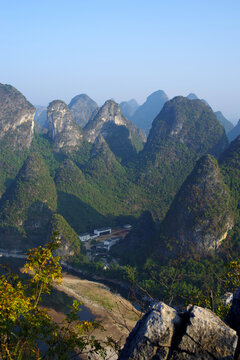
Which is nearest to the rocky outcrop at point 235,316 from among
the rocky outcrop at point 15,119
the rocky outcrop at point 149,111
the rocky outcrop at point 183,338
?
the rocky outcrop at point 183,338

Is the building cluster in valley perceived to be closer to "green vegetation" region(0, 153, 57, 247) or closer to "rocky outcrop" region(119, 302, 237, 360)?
"green vegetation" region(0, 153, 57, 247)

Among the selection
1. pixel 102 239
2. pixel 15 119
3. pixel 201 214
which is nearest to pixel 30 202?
pixel 102 239

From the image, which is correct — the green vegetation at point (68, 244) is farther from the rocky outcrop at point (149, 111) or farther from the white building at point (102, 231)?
the rocky outcrop at point (149, 111)

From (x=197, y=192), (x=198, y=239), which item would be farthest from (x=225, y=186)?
(x=198, y=239)

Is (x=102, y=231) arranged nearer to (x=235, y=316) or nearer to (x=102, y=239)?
(x=102, y=239)

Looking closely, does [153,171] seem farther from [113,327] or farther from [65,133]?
[113,327]

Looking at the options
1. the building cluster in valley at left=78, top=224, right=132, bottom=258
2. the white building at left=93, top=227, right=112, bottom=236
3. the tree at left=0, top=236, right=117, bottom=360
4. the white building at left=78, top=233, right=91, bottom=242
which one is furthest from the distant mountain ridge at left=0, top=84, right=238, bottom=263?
the tree at left=0, top=236, right=117, bottom=360
